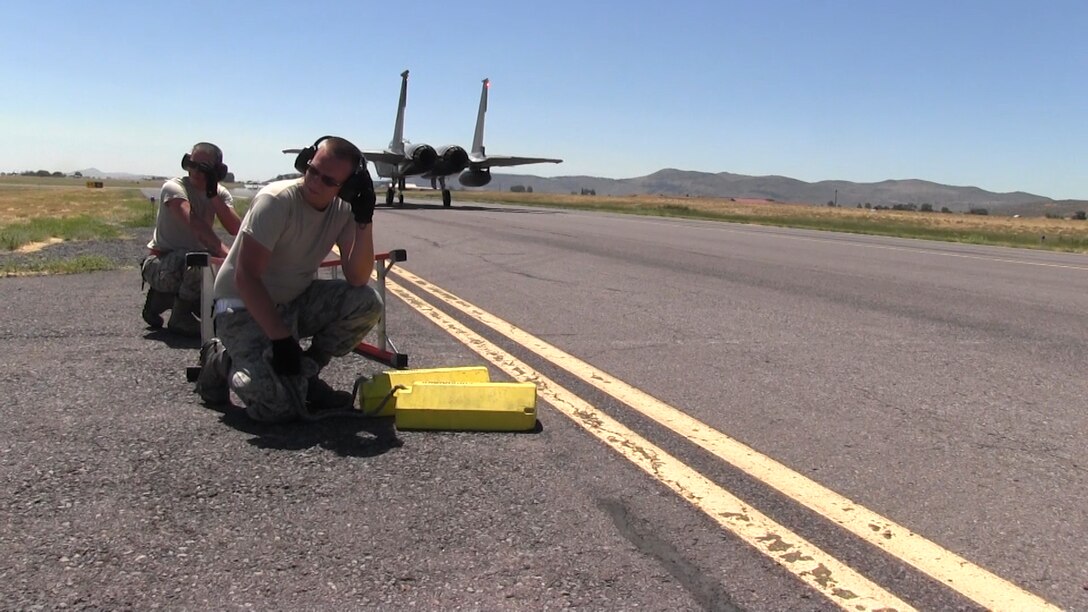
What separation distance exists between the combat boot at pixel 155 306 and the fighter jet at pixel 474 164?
33.0 meters

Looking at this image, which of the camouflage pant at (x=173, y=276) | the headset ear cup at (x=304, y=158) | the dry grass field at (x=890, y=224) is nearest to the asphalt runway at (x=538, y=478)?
the camouflage pant at (x=173, y=276)

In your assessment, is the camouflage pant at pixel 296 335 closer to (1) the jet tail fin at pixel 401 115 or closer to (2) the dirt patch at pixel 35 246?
(2) the dirt patch at pixel 35 246

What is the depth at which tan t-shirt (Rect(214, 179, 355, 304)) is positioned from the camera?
3963mm

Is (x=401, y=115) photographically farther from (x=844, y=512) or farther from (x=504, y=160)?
(x=844, y=512)

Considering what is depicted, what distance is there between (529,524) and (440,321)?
4175 millimetres

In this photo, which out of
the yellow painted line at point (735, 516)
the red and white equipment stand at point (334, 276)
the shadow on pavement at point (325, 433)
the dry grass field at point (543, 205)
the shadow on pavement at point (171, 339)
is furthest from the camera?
the dry grass field at point (543, 205)

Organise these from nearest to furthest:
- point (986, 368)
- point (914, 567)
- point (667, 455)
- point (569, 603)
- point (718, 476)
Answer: point (569, 603) → point (914, 567) → point (718, 476) → point (667, 455) → point (986, 368)

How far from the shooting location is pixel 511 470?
11.0ft

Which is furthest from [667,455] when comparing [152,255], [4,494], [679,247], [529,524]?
[679,247]

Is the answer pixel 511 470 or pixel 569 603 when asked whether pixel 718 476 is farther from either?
pixel 569 603

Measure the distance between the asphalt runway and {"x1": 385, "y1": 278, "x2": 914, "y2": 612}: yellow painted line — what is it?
0.06 m

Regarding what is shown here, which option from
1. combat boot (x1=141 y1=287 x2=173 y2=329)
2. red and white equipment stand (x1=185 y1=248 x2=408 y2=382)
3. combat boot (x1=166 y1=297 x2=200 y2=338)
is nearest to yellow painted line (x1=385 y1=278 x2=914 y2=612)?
red and white equipment stand (x1=185 y1=248 x2=408 y2=382)

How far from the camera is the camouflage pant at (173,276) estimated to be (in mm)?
6008

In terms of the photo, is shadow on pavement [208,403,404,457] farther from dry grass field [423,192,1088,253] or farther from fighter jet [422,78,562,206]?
fighter jet [422,78,562,206]
